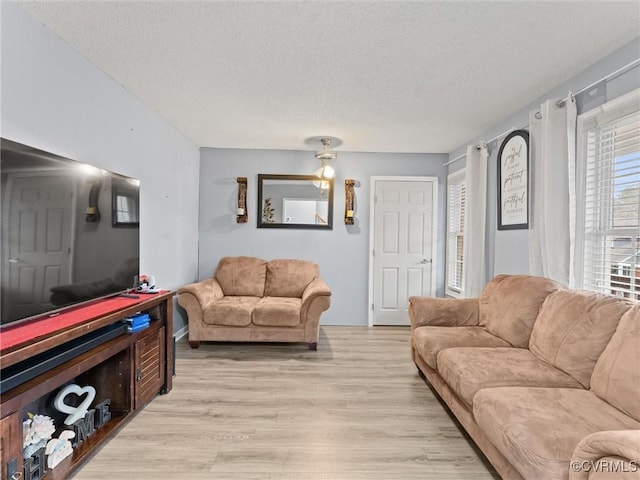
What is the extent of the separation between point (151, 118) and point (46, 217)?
5.78 feet

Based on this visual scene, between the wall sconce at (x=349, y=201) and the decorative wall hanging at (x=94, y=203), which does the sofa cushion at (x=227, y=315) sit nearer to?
the decorative wall hanging at (x=94, y=203)

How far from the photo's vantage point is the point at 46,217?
157 centimetres

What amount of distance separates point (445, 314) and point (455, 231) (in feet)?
6.04

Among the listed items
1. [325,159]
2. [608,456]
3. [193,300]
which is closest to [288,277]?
[193,300]

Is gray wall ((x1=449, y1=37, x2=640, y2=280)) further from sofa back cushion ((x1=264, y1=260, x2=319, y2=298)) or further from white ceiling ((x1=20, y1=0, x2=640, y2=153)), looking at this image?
sofa back cushion ((x1=264, y1=260, x2=319, y2=298))

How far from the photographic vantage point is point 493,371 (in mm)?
1814

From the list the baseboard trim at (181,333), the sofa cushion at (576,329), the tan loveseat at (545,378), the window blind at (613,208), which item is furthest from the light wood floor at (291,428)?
the window blind at (613,208)

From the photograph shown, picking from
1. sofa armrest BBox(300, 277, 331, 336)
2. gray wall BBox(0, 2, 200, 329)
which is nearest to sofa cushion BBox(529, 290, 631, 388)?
sofa armrest BBox(300, 277, 331, 336)

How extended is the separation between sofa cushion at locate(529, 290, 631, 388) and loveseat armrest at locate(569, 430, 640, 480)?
0.80 meters

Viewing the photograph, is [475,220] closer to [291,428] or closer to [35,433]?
[291,428]

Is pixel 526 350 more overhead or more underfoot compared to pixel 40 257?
more underfoot

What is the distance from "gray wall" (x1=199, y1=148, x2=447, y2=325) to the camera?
4.32 m

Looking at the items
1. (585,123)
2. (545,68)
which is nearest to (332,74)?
(545,68)

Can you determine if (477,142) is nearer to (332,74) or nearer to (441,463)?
(332,74)
